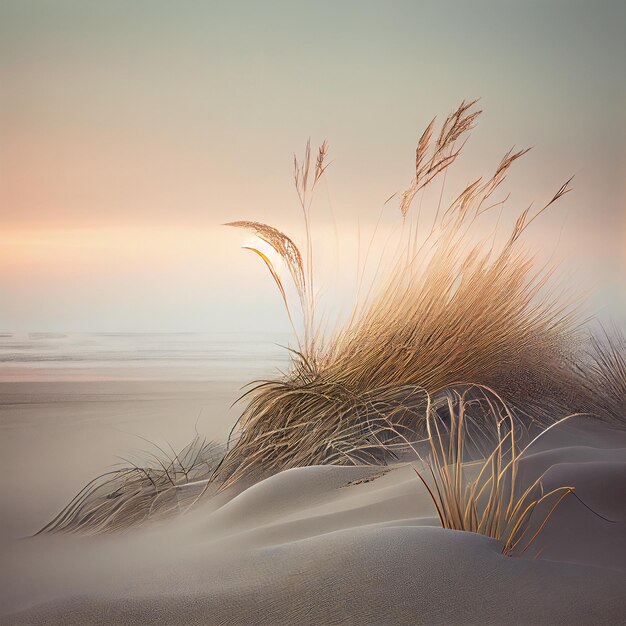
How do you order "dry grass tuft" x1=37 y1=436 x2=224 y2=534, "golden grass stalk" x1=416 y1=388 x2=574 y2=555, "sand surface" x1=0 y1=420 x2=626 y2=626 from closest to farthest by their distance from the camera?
"sand surface" x1=0 y1=420 x2=626 y2=626, "golden grass stalk" x1=416 y1=388 x2=574 y2=555, "dry grass tuft" x1=37 y1=436 x2=224 y2=534

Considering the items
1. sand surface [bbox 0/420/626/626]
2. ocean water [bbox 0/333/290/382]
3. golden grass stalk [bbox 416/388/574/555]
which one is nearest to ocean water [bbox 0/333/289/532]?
ocean water [bbox 0/333/290/382]

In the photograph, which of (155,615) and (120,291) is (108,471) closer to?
(120,291)

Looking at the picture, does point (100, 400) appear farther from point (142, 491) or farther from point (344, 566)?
point (344, 566)

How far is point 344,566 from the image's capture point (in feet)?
5.47

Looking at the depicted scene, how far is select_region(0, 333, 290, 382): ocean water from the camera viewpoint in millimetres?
2568

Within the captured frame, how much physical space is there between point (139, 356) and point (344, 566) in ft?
4.09

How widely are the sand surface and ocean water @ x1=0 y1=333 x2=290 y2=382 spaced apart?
51 centimetres

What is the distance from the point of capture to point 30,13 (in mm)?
2625

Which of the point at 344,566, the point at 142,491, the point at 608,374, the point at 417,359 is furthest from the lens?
the point at 608,374

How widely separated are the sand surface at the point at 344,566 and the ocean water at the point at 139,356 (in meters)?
0.51

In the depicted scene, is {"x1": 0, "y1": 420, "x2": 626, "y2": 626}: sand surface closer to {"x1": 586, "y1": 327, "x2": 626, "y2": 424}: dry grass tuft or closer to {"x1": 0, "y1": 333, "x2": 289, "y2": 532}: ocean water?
{"x1": 0, "y1": 333, "x2": 289, "y2": 532}: ocean water

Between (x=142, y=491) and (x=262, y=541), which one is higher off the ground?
(x=142, y=491)

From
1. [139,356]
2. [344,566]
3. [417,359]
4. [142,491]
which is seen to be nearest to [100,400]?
[139,356]

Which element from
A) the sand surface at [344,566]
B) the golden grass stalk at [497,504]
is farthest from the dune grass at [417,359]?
the golden grass stalk at [497,504]
